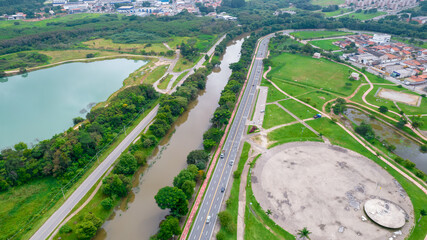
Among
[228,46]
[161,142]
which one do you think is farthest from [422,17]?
[161,142]

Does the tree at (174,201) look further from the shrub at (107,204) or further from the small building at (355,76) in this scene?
the small building at (355,76)

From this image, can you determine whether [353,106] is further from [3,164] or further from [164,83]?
[3,164]

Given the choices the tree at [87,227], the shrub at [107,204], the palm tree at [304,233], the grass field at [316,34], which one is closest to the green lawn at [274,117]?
the palm tree at [304,233]

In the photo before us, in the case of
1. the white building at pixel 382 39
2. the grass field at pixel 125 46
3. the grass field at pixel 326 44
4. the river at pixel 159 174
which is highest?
the white building at pixel 382 39

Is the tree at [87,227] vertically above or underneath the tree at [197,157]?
underneath

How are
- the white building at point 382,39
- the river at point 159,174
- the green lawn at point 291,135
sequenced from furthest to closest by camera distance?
1. the white building at point 382,39
2. the green lawn at point 291,135
3. the river at point 159,174

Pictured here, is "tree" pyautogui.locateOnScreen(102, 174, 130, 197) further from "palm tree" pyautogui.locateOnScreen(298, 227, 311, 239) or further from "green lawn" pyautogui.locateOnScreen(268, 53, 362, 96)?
"green lawn" pyautogui.locateOnScreen(268, 53, 362, 96)

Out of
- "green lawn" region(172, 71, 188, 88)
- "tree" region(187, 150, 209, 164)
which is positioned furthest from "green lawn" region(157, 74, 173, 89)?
"tree" region(187, 150, 209, 164)
